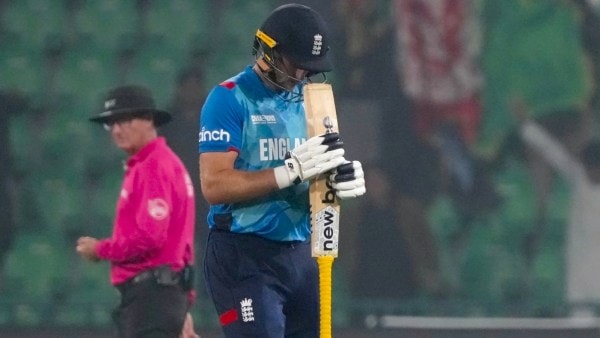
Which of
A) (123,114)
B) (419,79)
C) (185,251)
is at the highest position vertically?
(419,79)

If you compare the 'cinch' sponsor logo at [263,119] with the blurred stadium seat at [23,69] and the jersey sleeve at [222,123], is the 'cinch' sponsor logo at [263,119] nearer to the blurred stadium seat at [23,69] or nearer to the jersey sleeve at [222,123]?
the jersey sleeve at [222,123]

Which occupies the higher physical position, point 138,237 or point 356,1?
point 356,1

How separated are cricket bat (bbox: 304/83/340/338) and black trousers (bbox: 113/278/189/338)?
60.4 inches

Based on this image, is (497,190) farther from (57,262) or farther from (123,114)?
(123,114)

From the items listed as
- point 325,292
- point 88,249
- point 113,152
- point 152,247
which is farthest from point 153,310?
point 113,152

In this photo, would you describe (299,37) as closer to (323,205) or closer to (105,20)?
(323,205)

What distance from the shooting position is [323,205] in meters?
4.28

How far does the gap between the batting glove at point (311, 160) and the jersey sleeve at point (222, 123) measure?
0.19 meters

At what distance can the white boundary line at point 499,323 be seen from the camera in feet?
28.7

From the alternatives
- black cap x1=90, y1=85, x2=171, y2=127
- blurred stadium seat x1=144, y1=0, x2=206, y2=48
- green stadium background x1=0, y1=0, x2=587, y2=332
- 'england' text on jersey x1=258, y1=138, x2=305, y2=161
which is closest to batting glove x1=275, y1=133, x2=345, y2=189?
'england' text on jersey x1=258, y1=138, x2=305, y2=161

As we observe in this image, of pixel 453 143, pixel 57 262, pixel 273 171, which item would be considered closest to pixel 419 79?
pixel 453 143

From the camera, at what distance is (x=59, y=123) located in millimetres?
8766

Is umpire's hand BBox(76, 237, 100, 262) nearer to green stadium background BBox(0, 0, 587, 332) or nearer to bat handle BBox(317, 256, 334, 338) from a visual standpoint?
bat handle BBox(317, 256, 334, 338)

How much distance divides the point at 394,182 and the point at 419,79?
719 mm
